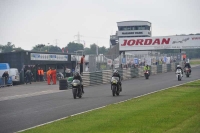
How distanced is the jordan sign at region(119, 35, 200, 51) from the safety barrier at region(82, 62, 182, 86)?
5043mm

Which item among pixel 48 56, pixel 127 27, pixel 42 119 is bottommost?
pixel 42 119

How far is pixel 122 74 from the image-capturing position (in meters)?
40.7

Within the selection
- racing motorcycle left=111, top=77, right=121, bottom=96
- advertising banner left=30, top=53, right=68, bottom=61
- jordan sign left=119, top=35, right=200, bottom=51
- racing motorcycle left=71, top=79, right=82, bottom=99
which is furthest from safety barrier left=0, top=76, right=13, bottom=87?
jordan sign left=119, top=35, right=200, bottom=51

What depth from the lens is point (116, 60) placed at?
39938 millimetres

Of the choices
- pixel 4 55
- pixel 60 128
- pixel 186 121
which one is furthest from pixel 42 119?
pixel 4 55

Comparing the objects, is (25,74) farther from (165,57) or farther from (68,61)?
(165,57)

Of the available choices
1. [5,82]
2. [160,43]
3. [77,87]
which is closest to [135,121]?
[77,87]

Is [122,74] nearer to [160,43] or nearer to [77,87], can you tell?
[77,87]

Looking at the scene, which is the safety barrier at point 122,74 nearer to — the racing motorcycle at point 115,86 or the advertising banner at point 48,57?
the racing motorcycle at point 115,86

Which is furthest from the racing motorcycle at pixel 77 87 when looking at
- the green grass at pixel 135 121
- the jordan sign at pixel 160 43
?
the jordan sign at pixel 160 43

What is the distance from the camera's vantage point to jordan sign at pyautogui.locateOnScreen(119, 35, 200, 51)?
A: 62.6 metres

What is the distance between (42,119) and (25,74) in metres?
28.9

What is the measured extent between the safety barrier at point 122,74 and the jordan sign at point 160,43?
5.04 metres

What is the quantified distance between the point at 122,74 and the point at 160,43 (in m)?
25.3
